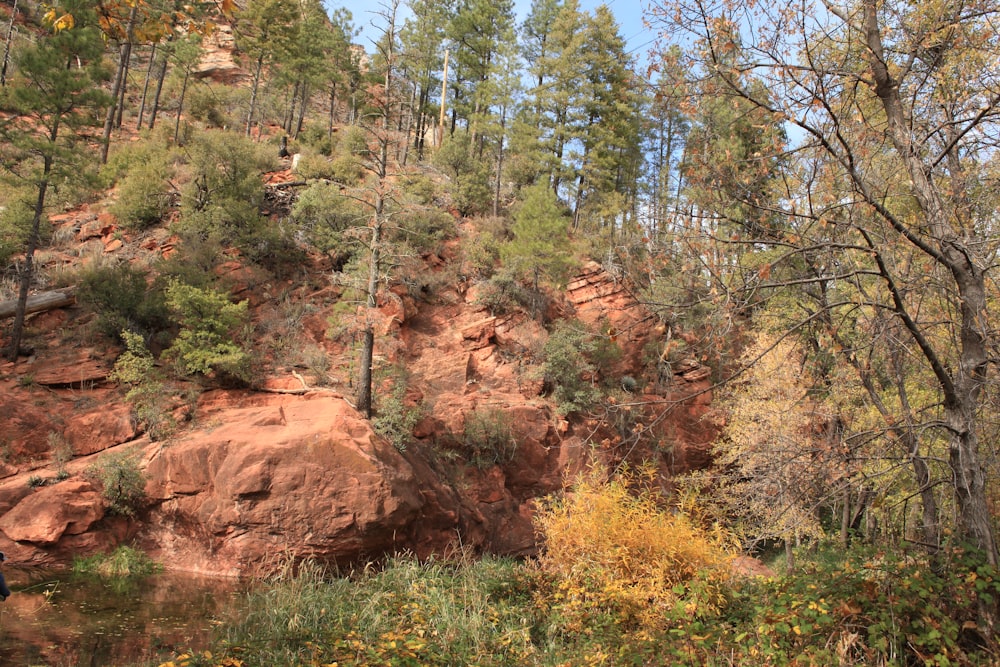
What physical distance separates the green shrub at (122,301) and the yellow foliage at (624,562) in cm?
1263

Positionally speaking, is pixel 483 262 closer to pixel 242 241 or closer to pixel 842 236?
pixel 242 241

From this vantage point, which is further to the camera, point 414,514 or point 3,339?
point 3,339

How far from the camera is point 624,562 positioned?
356 inches

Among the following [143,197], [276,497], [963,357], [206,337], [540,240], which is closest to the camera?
[963,357]

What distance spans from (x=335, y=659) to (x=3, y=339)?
1505cm

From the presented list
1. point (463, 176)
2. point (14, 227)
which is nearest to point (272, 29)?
point (463, 176)

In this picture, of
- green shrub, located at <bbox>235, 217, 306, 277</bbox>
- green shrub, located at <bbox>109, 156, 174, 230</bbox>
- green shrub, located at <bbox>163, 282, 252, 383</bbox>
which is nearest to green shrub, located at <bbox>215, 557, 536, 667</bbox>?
green shrub, located at <bbox>163, 282, 252, 383</bbox>

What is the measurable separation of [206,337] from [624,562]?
1204 centimetres

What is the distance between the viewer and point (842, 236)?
581cm

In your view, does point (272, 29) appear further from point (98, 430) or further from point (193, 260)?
point (98, 430)

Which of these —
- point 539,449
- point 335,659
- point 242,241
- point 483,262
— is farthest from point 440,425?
point 335,659

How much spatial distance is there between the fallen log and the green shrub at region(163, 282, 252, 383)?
345cm

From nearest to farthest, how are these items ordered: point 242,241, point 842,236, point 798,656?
point 798,656
point 842,236
point 242,241

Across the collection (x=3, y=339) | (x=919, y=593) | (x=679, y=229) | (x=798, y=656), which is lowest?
(x=798, y=656)
